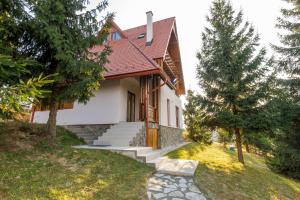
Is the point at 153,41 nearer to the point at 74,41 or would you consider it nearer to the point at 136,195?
the point at 74,41

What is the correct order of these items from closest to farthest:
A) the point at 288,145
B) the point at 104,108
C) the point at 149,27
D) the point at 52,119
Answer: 1. the point at 52,119
2. the point at 104,108
3. the point at 288,145
4. the point at 149,27

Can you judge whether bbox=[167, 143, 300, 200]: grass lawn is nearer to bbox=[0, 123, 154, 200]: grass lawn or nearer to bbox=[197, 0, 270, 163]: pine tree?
bbox=[0, 123, 154, 200]: grass lawn

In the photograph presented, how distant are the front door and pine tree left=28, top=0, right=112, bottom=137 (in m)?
3.61

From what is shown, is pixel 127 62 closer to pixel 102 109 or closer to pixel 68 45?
pixel 102 109

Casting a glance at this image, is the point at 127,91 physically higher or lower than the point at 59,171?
higher

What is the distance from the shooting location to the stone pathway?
158 inches

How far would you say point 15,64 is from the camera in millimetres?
3328

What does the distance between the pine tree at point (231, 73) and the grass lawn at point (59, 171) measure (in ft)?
13.8

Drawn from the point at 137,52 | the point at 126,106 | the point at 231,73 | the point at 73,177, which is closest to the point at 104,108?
the point at 126,106

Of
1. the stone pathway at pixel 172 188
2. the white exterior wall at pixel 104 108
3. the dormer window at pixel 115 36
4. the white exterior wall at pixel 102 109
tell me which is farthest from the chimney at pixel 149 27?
the stone pathway at pixel 172 188

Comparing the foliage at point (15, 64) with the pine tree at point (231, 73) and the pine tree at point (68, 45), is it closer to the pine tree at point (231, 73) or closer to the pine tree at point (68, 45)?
the pine tree at point (68, 45)

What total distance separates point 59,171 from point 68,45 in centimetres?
328

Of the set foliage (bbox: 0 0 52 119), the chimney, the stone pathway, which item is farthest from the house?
foliage (bbox: 0 0 52 119)

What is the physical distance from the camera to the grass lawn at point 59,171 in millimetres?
3395
